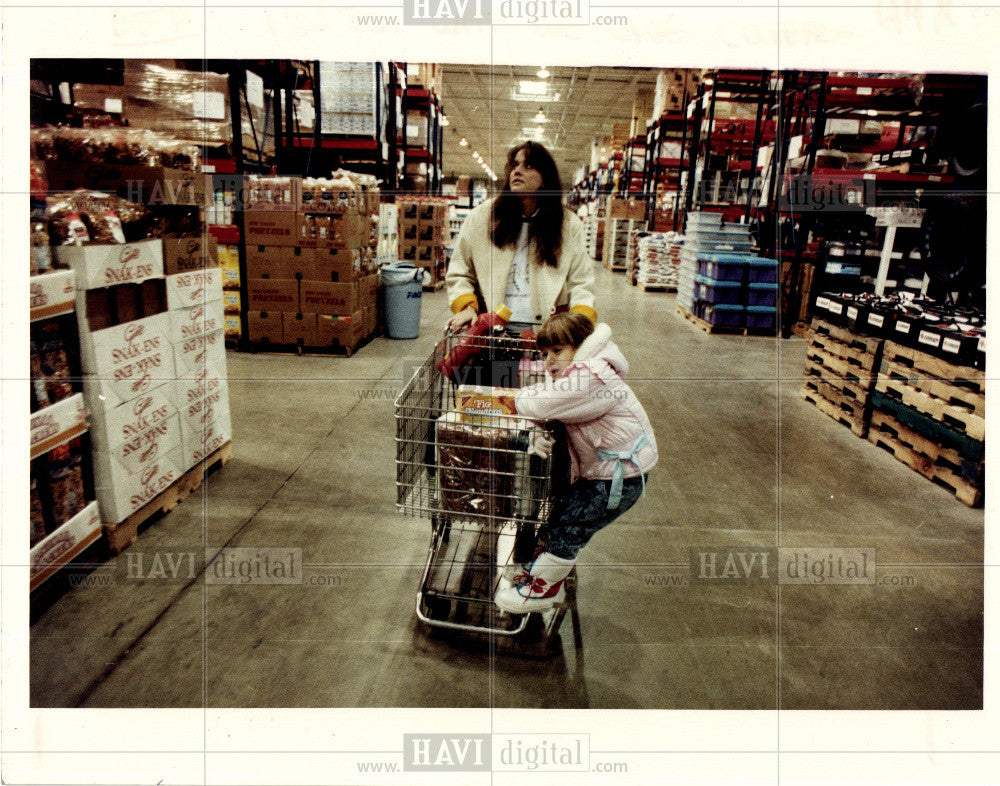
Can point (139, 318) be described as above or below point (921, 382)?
above

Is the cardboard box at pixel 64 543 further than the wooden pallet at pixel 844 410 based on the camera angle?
No

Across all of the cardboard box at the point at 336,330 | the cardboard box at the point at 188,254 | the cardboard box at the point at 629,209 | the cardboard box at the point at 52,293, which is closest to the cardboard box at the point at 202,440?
the cardboard box at the point at 188,254

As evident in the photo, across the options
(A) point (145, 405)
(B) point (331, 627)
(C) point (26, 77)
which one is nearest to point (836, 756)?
(B) point (331, 627)

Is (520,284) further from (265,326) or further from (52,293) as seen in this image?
(265,326)

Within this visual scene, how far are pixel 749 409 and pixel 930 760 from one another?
368 cm

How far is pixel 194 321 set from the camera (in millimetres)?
3322

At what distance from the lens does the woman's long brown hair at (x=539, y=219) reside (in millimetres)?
2533

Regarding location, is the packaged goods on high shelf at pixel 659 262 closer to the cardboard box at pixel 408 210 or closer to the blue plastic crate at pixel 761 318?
the blue plastic crate at pixel 761 318

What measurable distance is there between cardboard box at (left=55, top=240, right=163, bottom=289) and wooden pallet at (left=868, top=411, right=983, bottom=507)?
4726mm

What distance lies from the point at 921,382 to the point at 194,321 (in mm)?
4624

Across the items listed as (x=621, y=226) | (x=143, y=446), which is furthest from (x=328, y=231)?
(x=621, y=226)

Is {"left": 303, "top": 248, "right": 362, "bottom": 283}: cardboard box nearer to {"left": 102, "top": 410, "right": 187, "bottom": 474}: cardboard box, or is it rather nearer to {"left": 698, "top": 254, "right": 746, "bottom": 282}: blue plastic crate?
{"left": 102, "top": 410, "right": 187, "bottom": 474}: cardboard box

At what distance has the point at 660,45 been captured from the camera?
2541 mm

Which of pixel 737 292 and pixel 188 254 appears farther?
pixel 737 292
